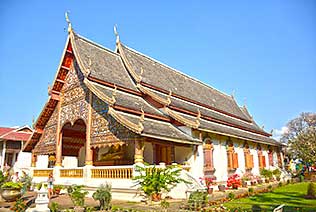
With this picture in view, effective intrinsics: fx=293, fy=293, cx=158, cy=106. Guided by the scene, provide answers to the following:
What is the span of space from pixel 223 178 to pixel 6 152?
69.3 ft

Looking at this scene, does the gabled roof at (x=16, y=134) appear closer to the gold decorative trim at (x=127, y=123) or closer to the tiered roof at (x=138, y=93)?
the tiered roof at (x=138, y=93)

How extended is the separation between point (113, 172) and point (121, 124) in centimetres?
212

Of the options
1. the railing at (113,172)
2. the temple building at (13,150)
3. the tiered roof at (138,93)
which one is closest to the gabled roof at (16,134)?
the temple building at (13,150)

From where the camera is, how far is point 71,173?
14258 millimetres

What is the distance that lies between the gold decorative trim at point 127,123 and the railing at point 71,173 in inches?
151

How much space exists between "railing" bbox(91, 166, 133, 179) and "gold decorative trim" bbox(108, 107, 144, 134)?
1.66 m

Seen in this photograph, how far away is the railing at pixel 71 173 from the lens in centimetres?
1375

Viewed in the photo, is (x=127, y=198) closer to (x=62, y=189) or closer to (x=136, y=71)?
(x=62, y=189)

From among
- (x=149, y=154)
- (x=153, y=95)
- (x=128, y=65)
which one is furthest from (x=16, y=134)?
(x=153, y=95)

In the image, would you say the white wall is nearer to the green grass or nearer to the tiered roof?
the tiered roof

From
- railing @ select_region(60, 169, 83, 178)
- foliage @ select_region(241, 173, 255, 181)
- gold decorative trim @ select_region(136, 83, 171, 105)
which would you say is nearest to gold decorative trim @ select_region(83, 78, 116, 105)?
gold decorative trim @ select_region(136, 83, 171, 105)

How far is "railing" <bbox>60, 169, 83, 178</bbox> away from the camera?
13750 mm

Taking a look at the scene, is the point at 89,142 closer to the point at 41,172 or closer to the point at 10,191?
the point at 10,191

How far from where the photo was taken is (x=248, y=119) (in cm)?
2705
